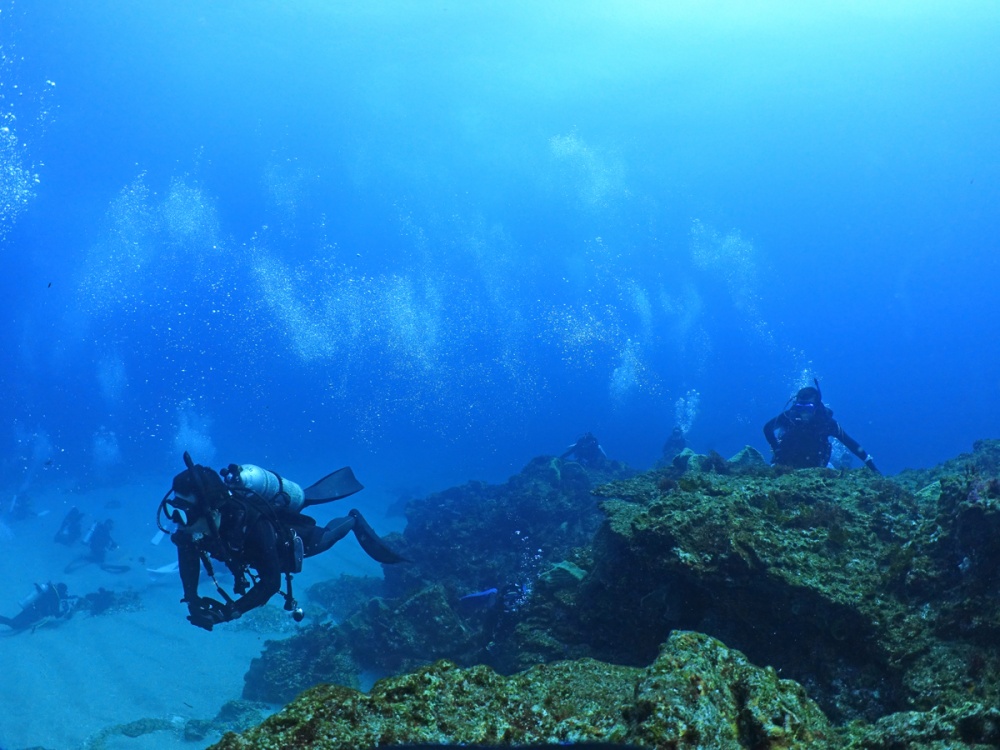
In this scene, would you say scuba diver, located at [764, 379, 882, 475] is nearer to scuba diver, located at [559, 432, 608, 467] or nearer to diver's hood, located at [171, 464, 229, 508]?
scuba diver, located at [559, 432, 608, 467]

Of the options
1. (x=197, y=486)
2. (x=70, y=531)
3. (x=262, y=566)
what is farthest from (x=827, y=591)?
(x=70, y=531)

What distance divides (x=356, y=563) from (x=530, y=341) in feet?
462

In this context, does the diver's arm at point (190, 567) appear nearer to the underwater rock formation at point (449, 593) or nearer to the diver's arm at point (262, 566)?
the diver's arm at point (262, 566)

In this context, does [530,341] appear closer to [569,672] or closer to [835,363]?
[835,363]

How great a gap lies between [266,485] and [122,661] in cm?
886

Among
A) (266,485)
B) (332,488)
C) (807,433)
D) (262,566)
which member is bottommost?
(262,566)

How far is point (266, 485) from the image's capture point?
6656 millimetres

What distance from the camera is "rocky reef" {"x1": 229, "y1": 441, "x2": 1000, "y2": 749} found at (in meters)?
2.24

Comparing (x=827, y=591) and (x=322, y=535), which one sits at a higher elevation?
(x=322, y=535)

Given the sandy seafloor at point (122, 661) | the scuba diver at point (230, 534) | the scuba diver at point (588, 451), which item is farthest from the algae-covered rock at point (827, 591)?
the scuba diver at point (588, 451)

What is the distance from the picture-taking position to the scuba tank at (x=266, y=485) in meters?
6.27

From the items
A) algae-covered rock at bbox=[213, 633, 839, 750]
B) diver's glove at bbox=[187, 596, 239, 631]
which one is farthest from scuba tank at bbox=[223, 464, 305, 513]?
algae-covered rock at bbox=[213, 633, 839, 750]

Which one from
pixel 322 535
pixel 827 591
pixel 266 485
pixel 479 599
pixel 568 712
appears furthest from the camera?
pixel 479 599

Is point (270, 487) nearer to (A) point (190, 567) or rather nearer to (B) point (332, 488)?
(A) point (190, 567)
